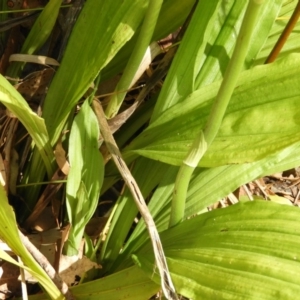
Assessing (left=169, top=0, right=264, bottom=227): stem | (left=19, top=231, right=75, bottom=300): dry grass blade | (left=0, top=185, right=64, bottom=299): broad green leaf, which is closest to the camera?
(left=169, top=0, right=264, bottom=227): stem

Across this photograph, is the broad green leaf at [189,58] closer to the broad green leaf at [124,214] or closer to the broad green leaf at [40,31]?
the broad green leaf at [124,214]

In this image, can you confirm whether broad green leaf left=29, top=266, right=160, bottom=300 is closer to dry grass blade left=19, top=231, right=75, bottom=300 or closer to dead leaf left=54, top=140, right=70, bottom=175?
dry grass blade left=19, top=231, right=75, bottom=300

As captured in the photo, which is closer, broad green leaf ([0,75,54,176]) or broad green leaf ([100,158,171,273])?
broad green leaf ([0,75,54,176])

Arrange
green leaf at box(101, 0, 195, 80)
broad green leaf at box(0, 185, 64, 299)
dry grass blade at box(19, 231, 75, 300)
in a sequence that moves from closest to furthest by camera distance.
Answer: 1. broad green leaf at box(0, 185, 64, 299)
2. dry grass blade at box(19, 231, 75, 300)
3. green leaf at box(101, 0, 195, 80)

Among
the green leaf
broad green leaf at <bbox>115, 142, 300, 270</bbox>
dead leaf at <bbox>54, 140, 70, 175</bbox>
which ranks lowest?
broad green leaf at <bbox>115, 142, 300, 270</bbox>

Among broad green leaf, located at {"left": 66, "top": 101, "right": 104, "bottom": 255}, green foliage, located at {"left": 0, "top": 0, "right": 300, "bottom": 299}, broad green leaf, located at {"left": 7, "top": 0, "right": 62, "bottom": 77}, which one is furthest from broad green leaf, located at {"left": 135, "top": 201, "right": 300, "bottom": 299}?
broad green leaf, located at {"left": 7, "top": 0, "right": 62, "bottom": 77}

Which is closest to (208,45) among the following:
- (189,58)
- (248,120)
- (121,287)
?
(189,58)
